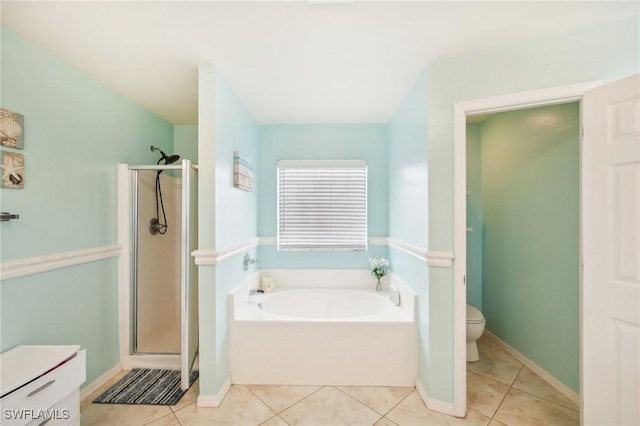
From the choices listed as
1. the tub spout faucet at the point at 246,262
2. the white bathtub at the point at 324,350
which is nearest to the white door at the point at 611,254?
the white bathtub at the point at 324,350

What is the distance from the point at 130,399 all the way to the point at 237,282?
3.42 ft

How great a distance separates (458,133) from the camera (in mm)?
1710

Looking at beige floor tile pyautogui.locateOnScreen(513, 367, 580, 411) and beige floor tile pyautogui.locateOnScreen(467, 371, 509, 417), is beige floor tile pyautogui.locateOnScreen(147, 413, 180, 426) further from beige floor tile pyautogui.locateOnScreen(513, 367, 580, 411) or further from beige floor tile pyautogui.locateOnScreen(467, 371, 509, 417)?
beige floor tile pyautogui.locateOnScreen(513, 367, 580, 411)

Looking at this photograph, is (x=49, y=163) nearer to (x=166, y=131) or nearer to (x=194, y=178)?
(x=194, y=178)

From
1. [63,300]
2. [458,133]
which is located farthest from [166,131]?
[458,133]

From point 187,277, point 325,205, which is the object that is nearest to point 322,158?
point 325,205

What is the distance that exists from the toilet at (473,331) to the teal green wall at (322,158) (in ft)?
3.29

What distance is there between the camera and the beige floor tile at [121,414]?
165 centimetres

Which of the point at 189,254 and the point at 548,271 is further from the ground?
the point at 189,254

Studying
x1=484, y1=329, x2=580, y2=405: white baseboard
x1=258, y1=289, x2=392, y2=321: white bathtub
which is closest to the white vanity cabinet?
x1=258, y1=289, x2=392, y2=321: white bathtub

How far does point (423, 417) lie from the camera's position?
1686 millimetres

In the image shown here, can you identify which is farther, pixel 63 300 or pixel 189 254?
pixel 189 254

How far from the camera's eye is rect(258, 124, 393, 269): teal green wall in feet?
9.61
